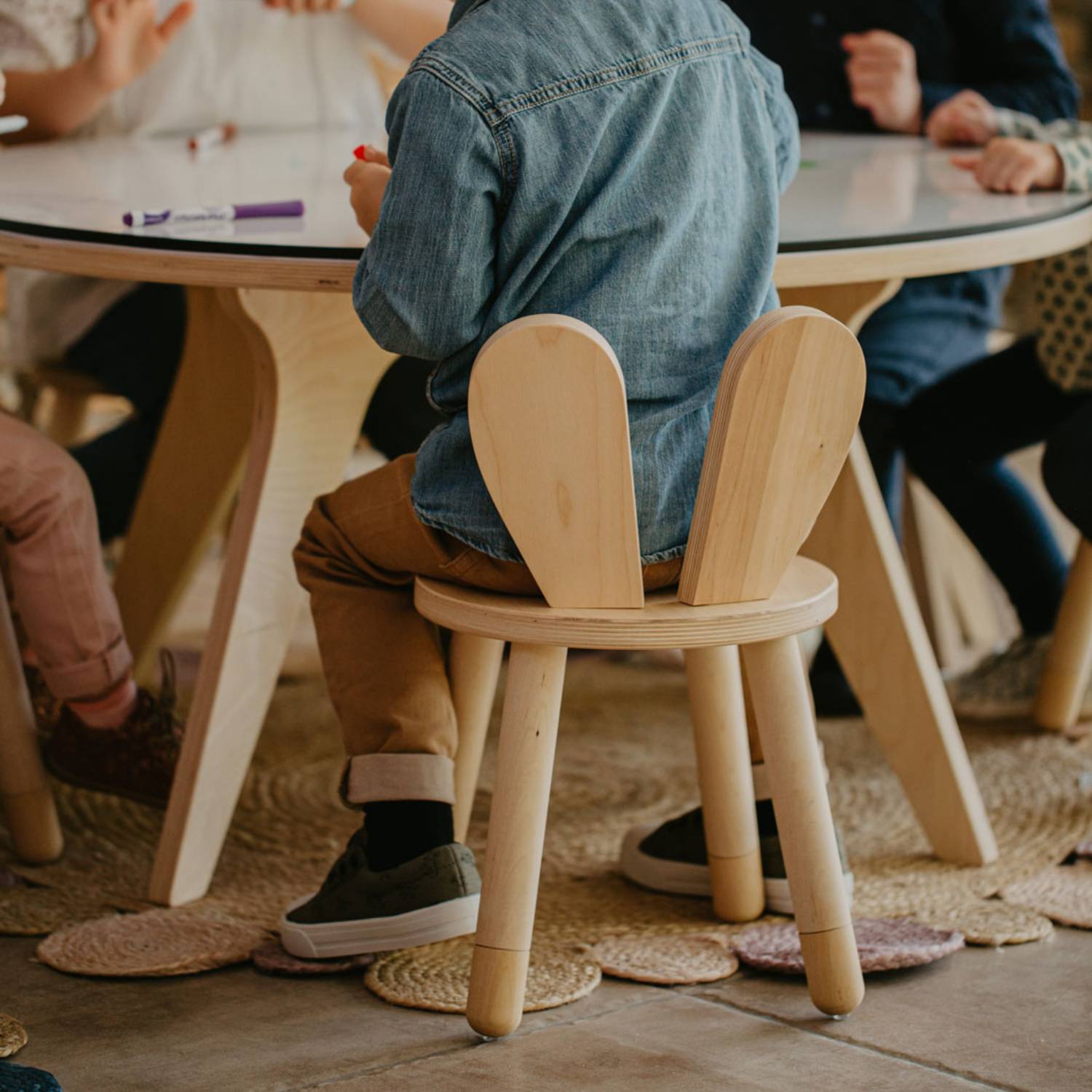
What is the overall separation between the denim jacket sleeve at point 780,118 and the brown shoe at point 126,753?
2.87 ft

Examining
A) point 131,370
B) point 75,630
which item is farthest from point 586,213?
point 131,370

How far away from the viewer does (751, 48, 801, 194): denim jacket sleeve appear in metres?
1.42

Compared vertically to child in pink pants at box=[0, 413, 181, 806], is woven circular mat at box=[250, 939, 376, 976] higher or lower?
lower

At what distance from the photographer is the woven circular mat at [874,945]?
4.69 feet

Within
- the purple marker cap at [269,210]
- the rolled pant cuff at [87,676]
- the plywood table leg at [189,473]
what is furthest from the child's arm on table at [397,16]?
the rolled pant cuff at [87,676]

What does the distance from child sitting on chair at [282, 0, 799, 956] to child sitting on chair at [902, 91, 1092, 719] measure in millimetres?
764

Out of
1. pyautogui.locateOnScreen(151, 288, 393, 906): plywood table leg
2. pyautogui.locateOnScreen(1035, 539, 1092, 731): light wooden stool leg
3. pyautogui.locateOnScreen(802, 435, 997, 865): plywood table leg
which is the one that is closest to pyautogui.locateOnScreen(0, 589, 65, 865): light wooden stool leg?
pyautogui.locateOnScreen(151, 288, 393, 906): plywood table leg

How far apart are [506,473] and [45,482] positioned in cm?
64

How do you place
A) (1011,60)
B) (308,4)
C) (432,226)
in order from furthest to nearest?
1. (1011,60)
2. (308,4)
3. (432,226)

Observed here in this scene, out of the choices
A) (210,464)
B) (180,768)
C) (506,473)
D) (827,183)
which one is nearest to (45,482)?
(180,768)

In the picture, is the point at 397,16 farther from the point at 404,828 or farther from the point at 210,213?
the point at 404,828

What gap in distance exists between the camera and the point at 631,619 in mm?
1200

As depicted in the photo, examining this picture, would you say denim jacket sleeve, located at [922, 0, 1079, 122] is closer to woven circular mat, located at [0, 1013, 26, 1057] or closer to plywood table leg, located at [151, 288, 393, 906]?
plywood table leg, located at [151, 288, 393, 906]

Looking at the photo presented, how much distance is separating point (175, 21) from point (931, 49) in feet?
3.56
